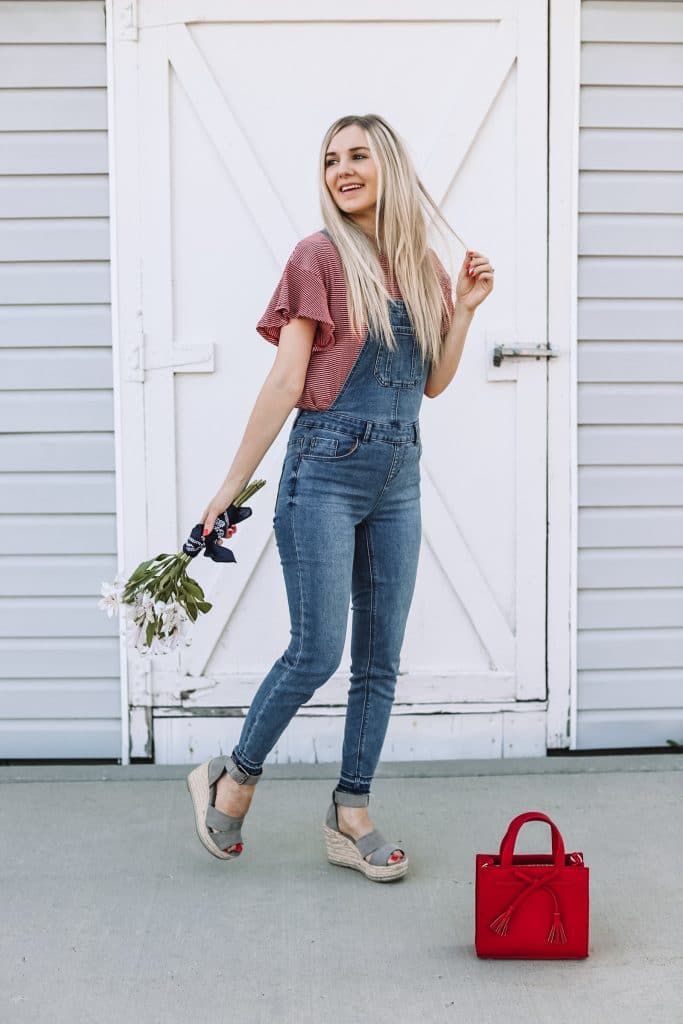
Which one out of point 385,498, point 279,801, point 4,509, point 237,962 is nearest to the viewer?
point 237,962

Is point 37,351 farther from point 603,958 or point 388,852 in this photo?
point 603,958

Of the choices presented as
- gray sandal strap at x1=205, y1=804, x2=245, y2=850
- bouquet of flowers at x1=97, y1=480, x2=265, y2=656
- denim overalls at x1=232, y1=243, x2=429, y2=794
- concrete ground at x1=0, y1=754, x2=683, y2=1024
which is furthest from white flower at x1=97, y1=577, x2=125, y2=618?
concrete ground at x1=0, y1=754, x2=683, y2=1024

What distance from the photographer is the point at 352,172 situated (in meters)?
2.67

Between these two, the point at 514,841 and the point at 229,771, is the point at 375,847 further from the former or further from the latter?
the point at 514,841

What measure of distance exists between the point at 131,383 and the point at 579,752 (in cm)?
188

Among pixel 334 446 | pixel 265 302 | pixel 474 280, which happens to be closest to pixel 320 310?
pixel 334 446

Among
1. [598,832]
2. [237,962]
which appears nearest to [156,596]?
[237,962]

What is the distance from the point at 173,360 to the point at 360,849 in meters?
1.59

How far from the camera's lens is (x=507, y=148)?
3.57 m

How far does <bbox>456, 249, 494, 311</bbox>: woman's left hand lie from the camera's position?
2.74 meters

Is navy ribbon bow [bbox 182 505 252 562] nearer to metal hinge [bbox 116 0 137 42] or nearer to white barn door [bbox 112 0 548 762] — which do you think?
white barn door [bbox 112 0 548 762]

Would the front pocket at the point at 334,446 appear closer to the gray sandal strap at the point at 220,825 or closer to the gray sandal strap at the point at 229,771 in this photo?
the gray sandal strap at the point at 229,771

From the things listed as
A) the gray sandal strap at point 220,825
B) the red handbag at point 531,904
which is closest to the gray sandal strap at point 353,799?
the gray sandal strap at point 220,825

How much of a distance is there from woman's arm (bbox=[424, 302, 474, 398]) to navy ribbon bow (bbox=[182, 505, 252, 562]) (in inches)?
23.4
